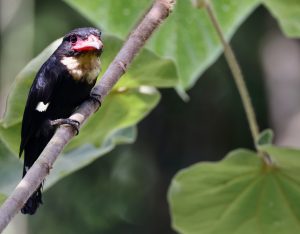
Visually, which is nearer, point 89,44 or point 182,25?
point 89,44

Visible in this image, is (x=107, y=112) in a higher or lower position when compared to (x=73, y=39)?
lower

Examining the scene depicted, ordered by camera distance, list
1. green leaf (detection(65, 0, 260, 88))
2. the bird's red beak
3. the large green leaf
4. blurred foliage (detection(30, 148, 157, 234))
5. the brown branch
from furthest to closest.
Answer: blurred foliage (detection(30, 148, 157, 234)) → green leaf (detection(65, 0, 260, 88)) → the large green leaf → the bird's red beak → the brown branch

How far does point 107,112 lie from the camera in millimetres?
2156

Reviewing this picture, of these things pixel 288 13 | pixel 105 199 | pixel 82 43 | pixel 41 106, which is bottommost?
pixel 105 199

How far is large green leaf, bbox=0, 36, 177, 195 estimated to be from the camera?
6.38ft

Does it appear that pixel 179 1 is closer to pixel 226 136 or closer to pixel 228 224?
pixel 228 224

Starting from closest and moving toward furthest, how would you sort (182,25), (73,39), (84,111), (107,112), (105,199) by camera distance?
1. (84,111)
2. (73,39)
3. (107,112)
4. (182,25)
5. (105,199)

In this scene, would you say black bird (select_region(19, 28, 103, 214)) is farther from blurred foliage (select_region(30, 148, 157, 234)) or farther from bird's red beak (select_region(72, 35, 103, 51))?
blurred foliage (select_region(30, 148, 157, 234))

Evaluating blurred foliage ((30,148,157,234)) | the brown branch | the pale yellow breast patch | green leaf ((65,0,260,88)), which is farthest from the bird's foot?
blurred foliage ((30,148,157,234))

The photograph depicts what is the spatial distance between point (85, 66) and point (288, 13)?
1.96ft

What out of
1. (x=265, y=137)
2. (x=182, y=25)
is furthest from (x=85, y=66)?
(x=182, y=25)

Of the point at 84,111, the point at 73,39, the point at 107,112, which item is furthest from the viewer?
the point at 107,112

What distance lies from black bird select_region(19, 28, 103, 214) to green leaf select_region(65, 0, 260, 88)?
0.43 m

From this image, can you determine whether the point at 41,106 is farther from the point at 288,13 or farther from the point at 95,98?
the point at 288,13
